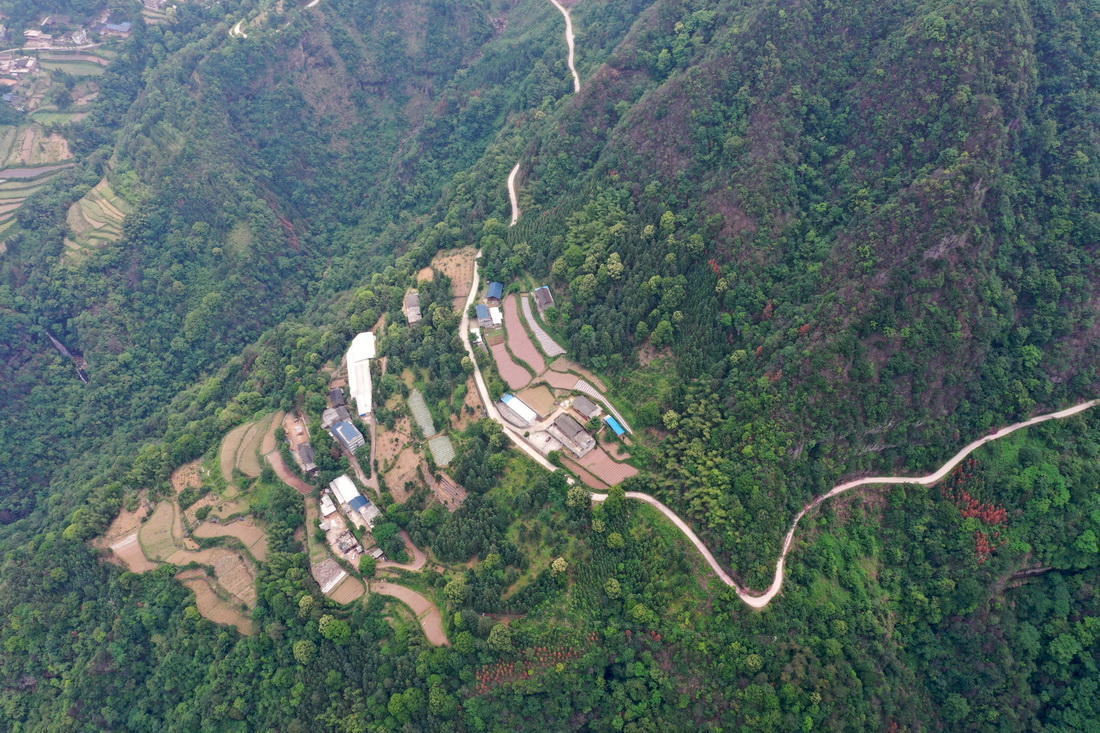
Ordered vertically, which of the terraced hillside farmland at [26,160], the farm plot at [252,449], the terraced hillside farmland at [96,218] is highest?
the terraced hillside farmland at [26,160]

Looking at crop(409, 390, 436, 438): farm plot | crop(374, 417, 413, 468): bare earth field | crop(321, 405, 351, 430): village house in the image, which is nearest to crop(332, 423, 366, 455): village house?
crop(321, 405, 351, 430): village house

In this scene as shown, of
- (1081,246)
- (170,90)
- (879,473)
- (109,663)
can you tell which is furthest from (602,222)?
(170,90)

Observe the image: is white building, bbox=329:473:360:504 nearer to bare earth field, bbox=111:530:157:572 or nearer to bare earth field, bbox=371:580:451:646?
bare earth field, bbox=371:580:451:646

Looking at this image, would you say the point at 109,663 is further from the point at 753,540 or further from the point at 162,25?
the point at 162,25

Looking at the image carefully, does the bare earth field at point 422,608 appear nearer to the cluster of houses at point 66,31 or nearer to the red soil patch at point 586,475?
the red soil patch at point 586,475

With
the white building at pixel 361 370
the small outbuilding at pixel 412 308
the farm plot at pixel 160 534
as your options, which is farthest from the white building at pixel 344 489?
the small outbuilding at pixel 412 308

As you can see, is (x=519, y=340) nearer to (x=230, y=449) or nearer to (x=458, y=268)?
(x=458, y=268)

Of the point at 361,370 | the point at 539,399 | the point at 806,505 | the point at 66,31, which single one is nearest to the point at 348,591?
the point at 361,370
